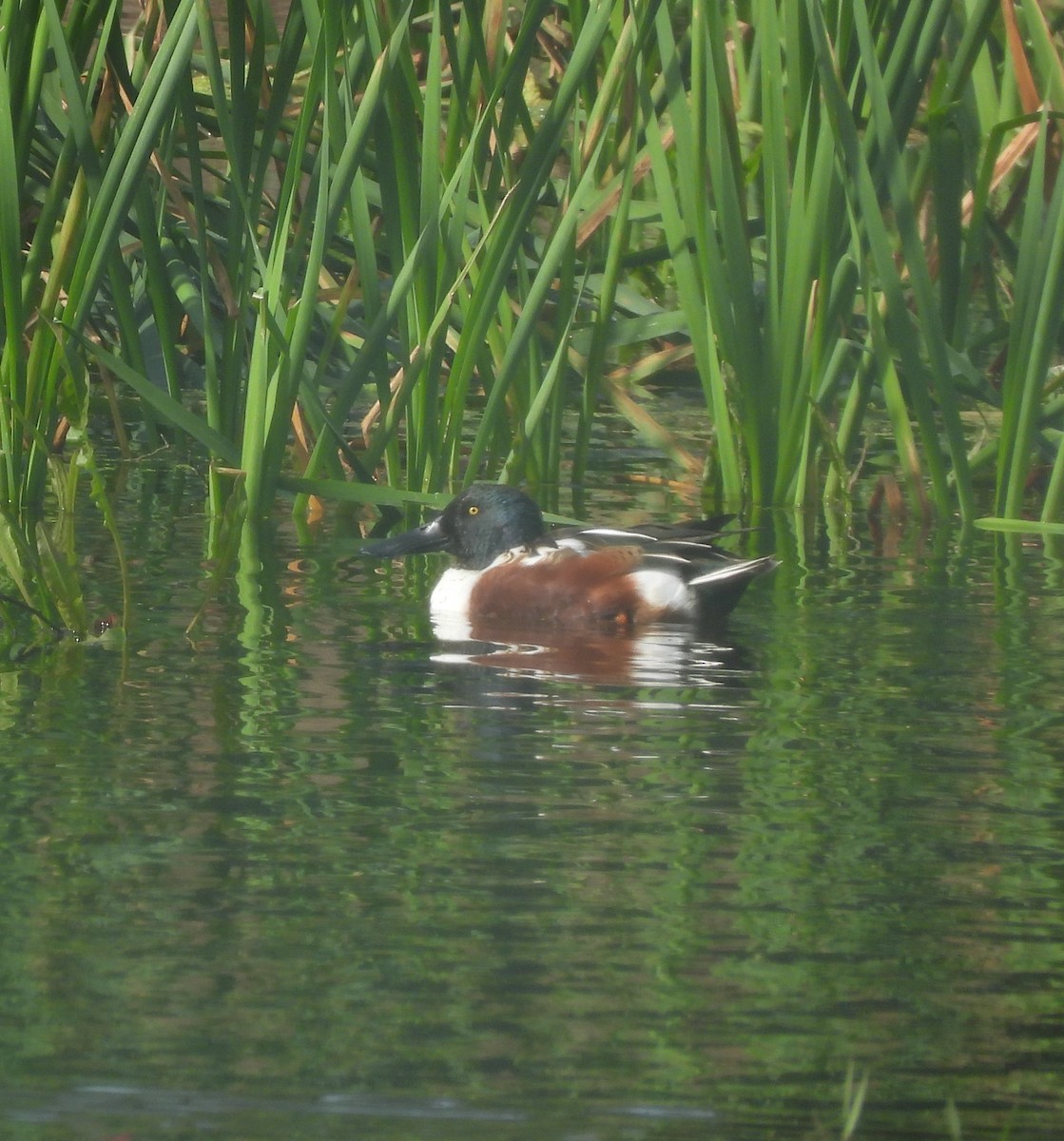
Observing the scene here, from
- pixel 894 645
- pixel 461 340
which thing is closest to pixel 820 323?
pixel 461 340

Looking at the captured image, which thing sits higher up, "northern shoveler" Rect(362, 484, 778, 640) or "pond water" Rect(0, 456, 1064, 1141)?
"northern shoveler" Rect(362, 484, 778, 640)

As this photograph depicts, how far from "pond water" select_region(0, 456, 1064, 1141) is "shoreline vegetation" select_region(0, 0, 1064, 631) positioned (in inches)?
25.7

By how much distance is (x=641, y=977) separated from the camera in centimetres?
221

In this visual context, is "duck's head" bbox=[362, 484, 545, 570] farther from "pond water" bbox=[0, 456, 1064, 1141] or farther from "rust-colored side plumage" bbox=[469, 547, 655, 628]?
"pond water" bbox=[0, 456, 1064, 1141]

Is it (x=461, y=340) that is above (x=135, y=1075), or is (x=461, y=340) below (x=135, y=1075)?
above

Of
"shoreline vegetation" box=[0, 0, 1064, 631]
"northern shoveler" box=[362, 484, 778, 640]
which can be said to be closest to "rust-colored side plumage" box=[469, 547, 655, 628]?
"northern shoveler" box=[362, 484, 778, 640]

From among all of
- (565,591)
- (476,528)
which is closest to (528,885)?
(565,591)

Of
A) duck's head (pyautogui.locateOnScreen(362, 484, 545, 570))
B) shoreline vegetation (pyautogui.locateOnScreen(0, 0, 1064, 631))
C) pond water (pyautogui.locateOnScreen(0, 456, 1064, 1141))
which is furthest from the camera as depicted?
duck's head (pyautogui.locateOnScreen(362, 484, 545, 570))

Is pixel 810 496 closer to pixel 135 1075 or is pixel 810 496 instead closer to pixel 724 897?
pixel 724 897

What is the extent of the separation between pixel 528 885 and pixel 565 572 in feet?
7.13

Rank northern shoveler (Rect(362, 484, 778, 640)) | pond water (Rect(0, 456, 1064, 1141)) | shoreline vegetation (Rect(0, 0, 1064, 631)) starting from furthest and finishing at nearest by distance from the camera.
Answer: northern shoveler (Rect(362, 484, 778, 640))
shoreline vegetation (Rect(0, 0, 1064, 631))
pond water (Rect(0, 456, 1064, 1141))

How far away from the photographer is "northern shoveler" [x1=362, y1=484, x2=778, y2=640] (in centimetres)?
449

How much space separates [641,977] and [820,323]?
3097 millimetres

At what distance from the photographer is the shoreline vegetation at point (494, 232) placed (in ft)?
14.0
